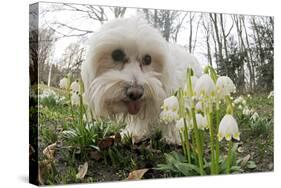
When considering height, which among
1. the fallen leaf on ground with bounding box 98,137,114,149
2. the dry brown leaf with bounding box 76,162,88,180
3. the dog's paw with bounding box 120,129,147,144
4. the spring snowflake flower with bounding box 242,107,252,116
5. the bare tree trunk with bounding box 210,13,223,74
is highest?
the bare tree trunk with bounding box 210,13,223,74

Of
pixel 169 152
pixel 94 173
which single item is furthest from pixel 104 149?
pixel 169 152

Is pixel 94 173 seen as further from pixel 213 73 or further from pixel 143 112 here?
pixel 213 73

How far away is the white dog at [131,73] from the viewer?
513cm

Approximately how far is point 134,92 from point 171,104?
43cm

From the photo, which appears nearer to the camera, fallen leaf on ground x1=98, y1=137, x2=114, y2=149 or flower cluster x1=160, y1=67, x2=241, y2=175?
fallen leaf on ground x1=98, y1=137, x2=114, y2=149

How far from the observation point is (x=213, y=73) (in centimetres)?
564

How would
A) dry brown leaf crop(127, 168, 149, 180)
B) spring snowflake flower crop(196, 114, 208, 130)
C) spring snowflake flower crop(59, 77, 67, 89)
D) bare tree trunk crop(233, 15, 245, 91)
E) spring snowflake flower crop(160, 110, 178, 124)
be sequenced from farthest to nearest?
bare tree trunk crop(233, 15, 245, 91) → spring snowflake flower crop(196, 114, 208, 130) → spring snowflake flower crop(160, 110, 178, 124) → dry brown leaf crop(127, 168, 149, 180) → spring snowflake flower crop(59, 77, 67, 89)

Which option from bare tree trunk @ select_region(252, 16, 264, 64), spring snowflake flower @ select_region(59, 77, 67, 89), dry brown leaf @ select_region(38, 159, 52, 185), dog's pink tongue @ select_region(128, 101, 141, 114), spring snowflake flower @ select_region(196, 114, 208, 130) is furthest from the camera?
bare tree trunk @ select_region(252, 16, 264, 64)

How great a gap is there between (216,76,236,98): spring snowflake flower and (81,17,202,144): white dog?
39 cm

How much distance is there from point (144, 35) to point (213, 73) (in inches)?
29.9

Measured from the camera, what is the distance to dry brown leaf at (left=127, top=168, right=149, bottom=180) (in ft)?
17.5

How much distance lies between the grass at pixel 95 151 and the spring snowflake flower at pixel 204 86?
1.66 feet

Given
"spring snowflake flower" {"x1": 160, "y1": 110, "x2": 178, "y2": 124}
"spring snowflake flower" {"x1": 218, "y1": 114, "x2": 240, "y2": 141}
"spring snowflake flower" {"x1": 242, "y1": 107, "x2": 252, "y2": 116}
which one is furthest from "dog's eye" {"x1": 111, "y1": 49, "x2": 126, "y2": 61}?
"spring snowflake flower" {"x1": 242, "y1": 107, "x2": 252, "y2": 116}

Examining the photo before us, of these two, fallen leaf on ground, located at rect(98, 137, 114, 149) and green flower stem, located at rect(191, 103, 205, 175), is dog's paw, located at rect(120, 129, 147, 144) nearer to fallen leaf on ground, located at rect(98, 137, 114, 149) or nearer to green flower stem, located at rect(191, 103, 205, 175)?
fallen leaf on ground, located at rect(98, 137, 114, 149)
